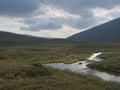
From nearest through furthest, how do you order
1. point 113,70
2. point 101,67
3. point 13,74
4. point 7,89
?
point 7,89 → point 13,74 → point 113,70 → point 101,67

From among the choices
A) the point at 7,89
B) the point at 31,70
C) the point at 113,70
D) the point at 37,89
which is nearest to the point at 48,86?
the point at 37,89

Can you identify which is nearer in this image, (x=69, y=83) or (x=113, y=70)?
(x=69, y=83)

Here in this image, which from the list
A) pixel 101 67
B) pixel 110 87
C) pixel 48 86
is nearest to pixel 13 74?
pixel 48 86

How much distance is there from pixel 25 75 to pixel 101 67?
135 feet

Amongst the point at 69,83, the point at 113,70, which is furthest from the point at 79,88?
the point at 113,70

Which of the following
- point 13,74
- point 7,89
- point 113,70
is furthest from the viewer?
point 113,70

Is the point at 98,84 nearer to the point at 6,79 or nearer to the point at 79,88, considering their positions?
the point at 79,88

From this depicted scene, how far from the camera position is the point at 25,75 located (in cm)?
5328

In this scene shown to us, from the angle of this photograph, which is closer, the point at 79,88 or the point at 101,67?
the point at 79,88

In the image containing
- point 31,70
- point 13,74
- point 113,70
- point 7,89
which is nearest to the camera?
point 7,89

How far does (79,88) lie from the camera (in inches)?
1684

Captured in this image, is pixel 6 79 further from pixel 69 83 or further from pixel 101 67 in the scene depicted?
pixel 101 67

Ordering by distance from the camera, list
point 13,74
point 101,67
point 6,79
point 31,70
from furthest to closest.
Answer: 1. point 101,67
2. point 31,70
3. point 13,74
4. point 6,79

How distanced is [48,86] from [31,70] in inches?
561
